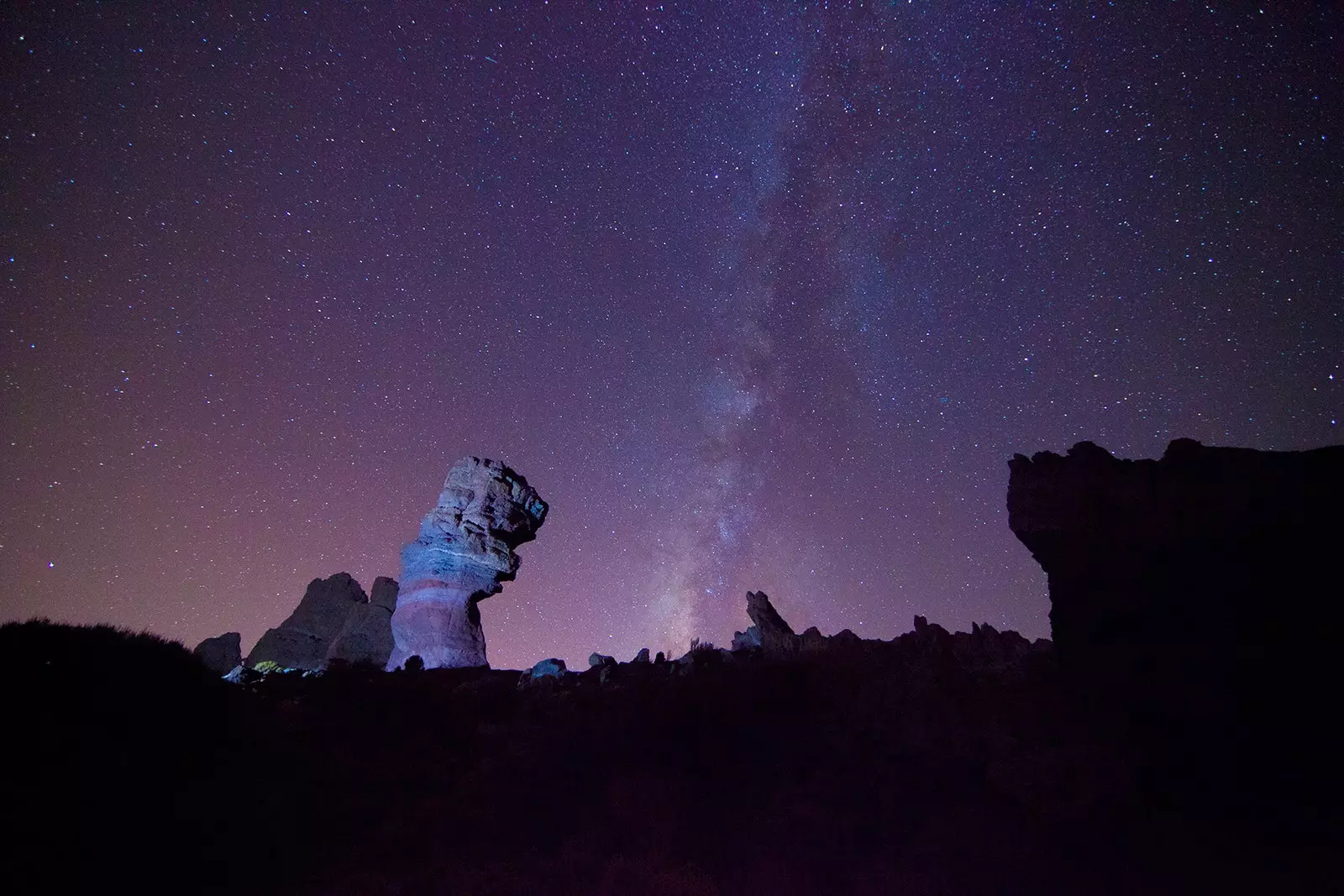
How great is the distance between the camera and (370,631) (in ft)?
101

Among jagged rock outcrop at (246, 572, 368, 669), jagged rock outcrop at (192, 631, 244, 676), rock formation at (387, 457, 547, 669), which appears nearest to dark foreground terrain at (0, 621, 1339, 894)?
rock formation at (387, 457, 547, 669)

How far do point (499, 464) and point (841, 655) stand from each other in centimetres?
1921

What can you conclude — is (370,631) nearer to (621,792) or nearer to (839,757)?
(621,792)

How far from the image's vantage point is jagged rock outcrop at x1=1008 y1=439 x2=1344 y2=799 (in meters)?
8.62

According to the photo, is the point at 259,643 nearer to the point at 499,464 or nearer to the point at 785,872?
the point at 499,464

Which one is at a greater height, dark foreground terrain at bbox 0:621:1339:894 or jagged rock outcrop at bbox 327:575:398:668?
jagged rock outcrop at bbox 327:575:398:668

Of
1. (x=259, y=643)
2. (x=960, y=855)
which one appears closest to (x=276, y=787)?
(x=960, y=855)

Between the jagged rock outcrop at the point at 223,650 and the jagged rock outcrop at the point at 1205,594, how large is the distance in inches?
1559

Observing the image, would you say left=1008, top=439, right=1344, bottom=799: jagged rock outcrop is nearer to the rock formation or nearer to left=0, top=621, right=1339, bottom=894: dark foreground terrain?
left=0, top=621, right=1339, bottom=894: dark foreground terrain

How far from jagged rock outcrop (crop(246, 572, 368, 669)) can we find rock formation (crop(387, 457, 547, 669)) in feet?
29.3

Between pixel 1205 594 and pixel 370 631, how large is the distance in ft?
111

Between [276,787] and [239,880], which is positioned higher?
[276,787]

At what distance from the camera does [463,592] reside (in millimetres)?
25047

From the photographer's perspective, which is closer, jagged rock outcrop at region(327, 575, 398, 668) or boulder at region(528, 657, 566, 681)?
boulder at region(528, 657, 566, 681)
